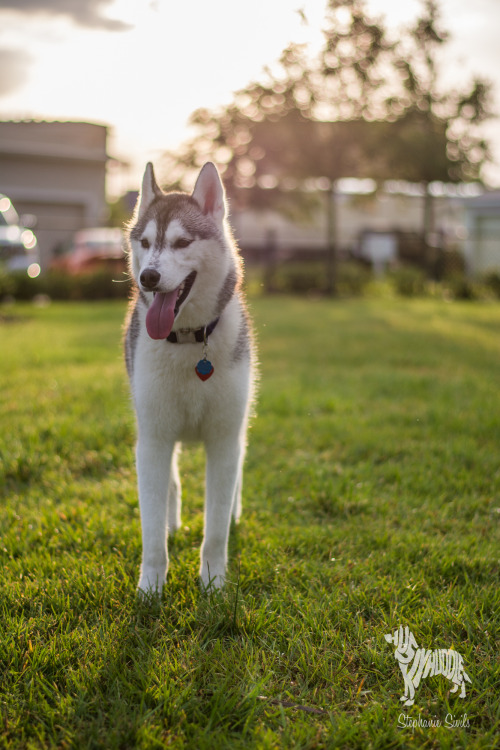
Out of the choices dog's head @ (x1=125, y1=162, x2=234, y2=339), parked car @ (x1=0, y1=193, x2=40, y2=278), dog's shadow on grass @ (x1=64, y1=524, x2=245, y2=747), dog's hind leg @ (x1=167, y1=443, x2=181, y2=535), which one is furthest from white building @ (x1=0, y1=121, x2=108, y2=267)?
dog's shadow on grass @ (x1=64, y1=524, x2=245, y2=747)

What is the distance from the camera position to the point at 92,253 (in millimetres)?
19438

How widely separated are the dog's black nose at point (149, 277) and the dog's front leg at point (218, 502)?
74 cm

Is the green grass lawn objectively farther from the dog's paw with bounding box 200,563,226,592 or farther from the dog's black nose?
the dog's black nose

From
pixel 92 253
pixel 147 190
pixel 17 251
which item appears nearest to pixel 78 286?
pixel 17 251

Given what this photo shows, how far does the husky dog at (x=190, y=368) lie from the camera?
253 centimetres

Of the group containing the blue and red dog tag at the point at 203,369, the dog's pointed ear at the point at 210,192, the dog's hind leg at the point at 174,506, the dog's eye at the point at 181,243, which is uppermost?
the dog's pointed ear at the point at 210,192

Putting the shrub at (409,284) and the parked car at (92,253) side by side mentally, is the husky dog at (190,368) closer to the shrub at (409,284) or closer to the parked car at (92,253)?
the parked car at (92,253)

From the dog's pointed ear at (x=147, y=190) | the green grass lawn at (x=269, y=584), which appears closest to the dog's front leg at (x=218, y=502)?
the green grass lawn at (x=269, y=584)

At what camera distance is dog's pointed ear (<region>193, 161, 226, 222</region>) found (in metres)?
2.67

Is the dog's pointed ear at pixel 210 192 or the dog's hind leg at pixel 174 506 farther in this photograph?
the dog's hind leg at pixel 174 506

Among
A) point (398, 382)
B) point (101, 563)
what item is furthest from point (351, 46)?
point (101, 563)

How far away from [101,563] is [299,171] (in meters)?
17.8

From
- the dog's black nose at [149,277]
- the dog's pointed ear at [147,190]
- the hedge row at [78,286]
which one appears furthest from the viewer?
the hedge row at [78,286]

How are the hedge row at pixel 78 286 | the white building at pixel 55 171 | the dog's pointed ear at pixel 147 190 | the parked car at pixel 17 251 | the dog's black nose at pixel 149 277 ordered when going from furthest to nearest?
the white building at pixel 55 171 < the hedge row at pixel 78 286 < the parked car at pixel 17 251 < the dog's pointed ear at pixel 147 190 < the dog's black nose at pixel 149 277
